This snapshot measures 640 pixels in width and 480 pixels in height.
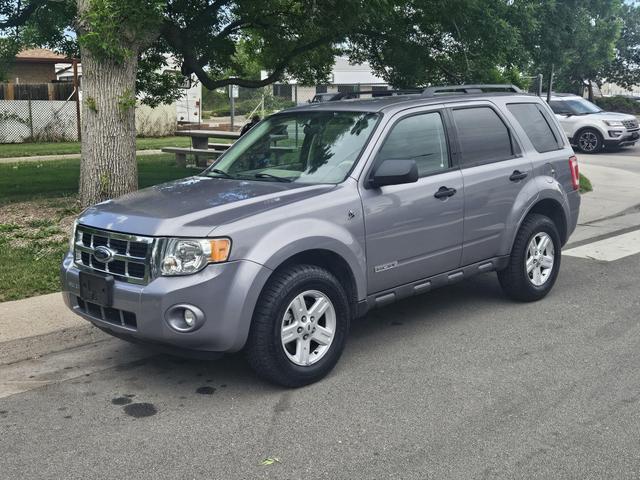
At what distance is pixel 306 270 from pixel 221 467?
1.44 metres

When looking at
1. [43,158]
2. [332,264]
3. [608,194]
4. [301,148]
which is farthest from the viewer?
[43,158]

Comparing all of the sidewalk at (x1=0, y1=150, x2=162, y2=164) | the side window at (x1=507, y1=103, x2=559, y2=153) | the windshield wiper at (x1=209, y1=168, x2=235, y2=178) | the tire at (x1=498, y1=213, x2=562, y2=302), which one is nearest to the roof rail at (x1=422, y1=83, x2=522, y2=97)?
the side window at (x1=507, y1=103, x2=559, y2=153)

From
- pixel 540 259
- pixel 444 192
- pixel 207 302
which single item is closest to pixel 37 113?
pixel 540 259

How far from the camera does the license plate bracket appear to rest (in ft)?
15.8

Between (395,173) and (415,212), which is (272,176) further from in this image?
(415,212)

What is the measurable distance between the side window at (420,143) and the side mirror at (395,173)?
26 centimetres

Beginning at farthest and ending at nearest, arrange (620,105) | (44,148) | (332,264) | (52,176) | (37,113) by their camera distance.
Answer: (620,105), (37,113), (44,148), (52,176), (332,264)

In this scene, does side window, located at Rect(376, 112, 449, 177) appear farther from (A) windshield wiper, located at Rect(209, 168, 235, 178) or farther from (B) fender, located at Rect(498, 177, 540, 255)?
(A) windshield wiper, located at Rect(209, 168, 235, 178)

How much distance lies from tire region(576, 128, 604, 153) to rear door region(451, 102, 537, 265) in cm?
1710

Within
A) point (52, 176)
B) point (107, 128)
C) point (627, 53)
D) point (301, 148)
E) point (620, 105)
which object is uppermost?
point (627, 53)

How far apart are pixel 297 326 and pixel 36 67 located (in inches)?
1361

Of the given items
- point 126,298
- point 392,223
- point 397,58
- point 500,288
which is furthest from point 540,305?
point 397,58

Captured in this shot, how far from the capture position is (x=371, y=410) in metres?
4.57

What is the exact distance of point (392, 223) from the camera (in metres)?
5.48
